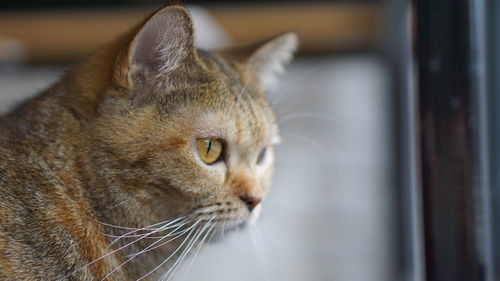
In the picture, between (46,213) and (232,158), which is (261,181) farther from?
(46,213)

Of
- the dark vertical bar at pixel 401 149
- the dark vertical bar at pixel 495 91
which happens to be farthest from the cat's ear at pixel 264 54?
the dark vertical bar at pixel 401 149

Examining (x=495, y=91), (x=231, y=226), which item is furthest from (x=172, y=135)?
(x=495, y=91)

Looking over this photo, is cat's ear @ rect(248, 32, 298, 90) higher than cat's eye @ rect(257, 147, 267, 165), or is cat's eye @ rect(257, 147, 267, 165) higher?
cat's ear @ rect(248, 32, 298, 90)

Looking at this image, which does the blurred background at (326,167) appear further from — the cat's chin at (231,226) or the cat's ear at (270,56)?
the cat's chin at (231,226)

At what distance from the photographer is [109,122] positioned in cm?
75

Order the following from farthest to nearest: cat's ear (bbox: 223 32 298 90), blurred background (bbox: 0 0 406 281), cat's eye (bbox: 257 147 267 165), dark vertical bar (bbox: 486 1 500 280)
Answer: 1. blurred background (bbox: 0 0 406 281)
2. dark vertical bar (bbox: 486 1 500 280)
3. cat's ear (bbox: 223 32 298 90)
4. cat's eye (bbox: 257 147 267 165)

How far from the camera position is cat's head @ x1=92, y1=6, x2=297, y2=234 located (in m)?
0.73

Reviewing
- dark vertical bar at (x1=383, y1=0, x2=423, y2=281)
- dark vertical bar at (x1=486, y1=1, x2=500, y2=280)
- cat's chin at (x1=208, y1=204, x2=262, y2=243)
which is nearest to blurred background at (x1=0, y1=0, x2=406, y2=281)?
dark vertical bar at (x1=383, y1=0, x2=423, y2=281)

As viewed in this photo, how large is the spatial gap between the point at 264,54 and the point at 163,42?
328 mm

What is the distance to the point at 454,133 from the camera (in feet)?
2.13

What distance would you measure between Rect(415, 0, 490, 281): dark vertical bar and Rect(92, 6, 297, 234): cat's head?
0.88 ft

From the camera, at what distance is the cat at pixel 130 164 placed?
700mm

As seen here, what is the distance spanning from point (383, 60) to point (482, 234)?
4.82 feet

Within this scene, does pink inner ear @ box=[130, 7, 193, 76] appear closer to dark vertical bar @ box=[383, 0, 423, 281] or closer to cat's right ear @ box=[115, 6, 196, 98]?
cat's right ear @ box=[115, 6, 196, 98]
